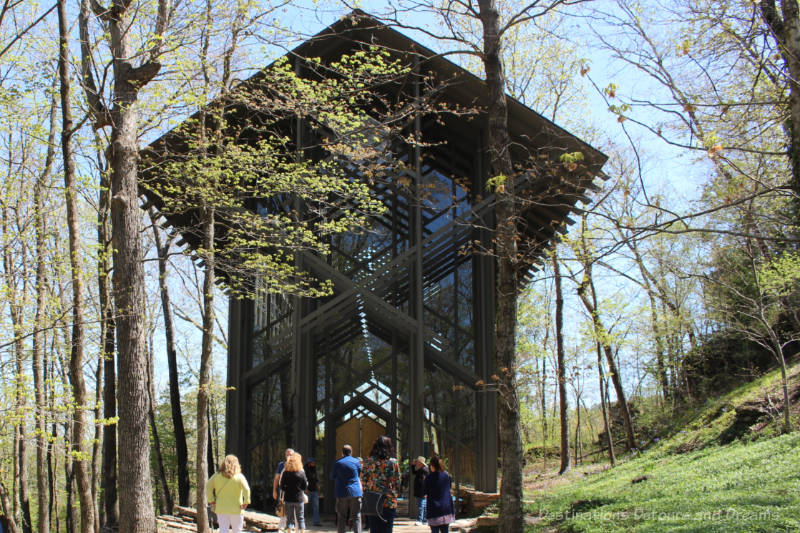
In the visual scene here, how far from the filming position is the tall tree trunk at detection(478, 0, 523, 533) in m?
6.73

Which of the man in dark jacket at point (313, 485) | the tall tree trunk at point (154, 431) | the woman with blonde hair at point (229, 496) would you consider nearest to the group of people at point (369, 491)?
the woman with blonde hair at point (229, 496)

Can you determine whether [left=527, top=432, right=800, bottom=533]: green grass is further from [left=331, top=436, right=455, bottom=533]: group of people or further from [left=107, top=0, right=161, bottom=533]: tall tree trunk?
[left=107, top=0, right=161, bottom=533]: tall tree trunk

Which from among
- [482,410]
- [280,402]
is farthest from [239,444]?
[482,410]

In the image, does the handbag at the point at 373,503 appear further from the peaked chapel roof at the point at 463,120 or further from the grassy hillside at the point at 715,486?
the peaked chapel roof at the point at 463,120

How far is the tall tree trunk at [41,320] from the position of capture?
980cm

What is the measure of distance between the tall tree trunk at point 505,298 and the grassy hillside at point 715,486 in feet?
4.49

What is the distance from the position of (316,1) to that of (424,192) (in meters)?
5.55

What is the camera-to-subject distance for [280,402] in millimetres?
14445

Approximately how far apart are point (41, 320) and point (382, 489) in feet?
23.1

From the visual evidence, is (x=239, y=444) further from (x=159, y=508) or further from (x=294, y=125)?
(x=159, y=508)

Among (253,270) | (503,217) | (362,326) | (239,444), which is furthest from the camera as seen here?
(362,326)

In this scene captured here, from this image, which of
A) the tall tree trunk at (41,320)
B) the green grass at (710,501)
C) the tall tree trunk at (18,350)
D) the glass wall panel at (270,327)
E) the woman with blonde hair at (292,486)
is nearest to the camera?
the green grass at (710,501)

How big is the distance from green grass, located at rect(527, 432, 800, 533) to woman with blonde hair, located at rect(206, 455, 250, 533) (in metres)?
3.91

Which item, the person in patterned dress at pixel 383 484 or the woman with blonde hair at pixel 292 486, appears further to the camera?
the woman with blonde hair at pixel 292 486
